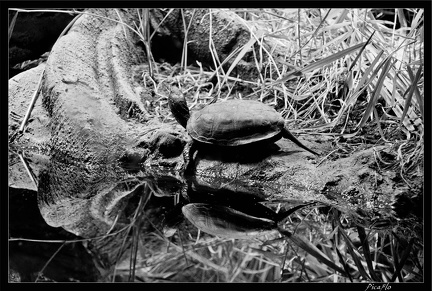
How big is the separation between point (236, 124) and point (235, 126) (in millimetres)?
13

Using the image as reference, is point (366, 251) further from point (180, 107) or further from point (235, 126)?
point (180, 107)

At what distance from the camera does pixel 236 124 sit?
108 inches

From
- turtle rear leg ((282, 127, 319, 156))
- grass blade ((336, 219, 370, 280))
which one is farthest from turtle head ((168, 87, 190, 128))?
grass blade ((336, 219, 370, 280))

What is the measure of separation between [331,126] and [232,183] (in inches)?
29.0

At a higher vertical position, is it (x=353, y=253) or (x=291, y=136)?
(x=353, y=253)

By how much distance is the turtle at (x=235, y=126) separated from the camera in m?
2.69

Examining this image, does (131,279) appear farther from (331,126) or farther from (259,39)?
(259,39)

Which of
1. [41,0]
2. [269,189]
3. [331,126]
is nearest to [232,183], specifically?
[269,189]

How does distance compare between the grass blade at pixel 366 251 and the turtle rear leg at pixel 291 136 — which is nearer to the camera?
the grass blade at pixel 366 251

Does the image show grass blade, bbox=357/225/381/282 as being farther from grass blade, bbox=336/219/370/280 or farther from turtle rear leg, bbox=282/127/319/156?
turtle rear leg, bbox=282/127/319/156

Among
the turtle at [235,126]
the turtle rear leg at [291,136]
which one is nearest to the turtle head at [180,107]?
the turtle at [235,126]

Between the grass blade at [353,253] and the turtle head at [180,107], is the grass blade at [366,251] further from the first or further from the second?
the turtle head at [180,107]

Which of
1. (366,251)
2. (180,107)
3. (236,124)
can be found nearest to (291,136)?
(236,124)

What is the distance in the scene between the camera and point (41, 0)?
1.46m
